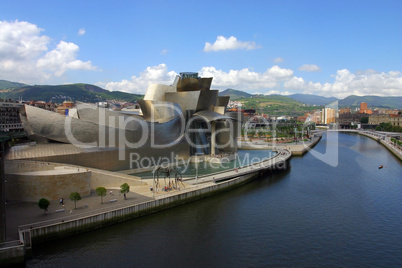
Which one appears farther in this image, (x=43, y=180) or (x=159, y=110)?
(x=159, y=110)

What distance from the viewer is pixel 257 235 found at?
18.1 metres

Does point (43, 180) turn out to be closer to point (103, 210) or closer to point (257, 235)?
point (103, 210)

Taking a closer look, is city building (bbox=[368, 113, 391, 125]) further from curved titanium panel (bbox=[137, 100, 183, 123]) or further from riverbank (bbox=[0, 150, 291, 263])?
riverbank (bbox=[0, 150, 291, 263])

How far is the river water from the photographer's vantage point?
50.1 feet

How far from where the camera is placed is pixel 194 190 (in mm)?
24656

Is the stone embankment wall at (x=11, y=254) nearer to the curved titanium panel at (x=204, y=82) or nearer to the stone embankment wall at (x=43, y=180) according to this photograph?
the stone embankment wall at (x=43, y=180)

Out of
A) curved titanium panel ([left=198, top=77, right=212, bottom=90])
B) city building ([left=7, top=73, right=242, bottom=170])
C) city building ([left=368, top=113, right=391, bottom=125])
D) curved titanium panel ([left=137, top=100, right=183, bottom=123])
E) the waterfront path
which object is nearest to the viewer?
the waterfront path

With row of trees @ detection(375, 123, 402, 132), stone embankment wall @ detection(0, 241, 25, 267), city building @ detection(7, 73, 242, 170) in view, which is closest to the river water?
stone embankment wall @ detection(0, 241, 25, 267)

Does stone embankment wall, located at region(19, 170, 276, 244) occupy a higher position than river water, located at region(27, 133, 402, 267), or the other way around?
stone embankment wall, located at region(19, 170, 276, 244)

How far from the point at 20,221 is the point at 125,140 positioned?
12516 mm

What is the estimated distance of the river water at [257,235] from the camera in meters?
15.3

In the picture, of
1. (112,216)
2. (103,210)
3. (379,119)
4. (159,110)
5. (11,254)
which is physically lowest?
(11,254)

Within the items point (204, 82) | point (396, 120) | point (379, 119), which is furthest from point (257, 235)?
point (379, 119)

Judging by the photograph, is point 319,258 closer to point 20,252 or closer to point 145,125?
point 20,252
